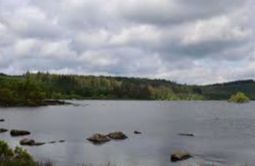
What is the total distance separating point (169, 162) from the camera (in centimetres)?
5084

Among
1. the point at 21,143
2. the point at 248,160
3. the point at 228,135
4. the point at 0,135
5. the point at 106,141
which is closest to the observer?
the point at 248,160

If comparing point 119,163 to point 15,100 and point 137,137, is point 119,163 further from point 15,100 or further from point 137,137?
point 15,100

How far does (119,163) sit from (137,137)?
106 feet

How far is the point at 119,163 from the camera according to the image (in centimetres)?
4912

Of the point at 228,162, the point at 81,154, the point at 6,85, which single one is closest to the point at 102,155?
the point at 81,154

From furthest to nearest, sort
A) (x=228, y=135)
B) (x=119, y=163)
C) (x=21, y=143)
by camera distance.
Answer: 1. (x=228, y=135)
2. (x=21, y=143)
3. (x=119, y=163)

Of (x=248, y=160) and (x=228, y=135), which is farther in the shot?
(x=228, y=135)

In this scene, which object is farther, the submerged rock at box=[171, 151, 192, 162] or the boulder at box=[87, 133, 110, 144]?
the boulder at box=[87, 133, 110, 144]

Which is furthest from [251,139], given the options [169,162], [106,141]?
[169,162]

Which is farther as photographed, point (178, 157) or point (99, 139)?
point (99, 139)

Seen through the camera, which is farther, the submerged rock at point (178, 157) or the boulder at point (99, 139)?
the boulder at point (99, 139)

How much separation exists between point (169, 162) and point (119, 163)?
587 centimetres

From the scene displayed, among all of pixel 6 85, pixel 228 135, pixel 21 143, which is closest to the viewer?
pixel 21 143

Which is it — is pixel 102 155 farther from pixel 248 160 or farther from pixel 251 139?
pixel 251 139
